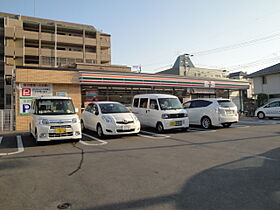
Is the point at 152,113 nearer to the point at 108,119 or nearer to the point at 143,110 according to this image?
the point at 143,110

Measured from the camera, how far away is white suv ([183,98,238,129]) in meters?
11.0

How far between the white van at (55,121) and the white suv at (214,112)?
6.86 metres

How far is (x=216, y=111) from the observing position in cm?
1102

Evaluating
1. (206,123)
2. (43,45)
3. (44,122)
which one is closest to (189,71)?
(43,45)

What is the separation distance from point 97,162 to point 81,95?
11.1 m

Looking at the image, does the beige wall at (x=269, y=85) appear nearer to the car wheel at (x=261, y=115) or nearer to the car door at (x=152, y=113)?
the car wheel at (x=261, y=115)

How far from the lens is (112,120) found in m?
8.93

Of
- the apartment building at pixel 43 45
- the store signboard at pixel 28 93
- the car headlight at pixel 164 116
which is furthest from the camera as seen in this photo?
the apartment building at pixel 43 45

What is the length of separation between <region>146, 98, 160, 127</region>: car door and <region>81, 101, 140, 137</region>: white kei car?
4.86 feet

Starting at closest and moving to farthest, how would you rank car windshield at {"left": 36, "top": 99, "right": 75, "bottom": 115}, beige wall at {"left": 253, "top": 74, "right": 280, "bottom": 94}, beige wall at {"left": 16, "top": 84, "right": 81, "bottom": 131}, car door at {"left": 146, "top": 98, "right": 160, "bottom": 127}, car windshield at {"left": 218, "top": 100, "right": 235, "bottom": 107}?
1. car windshield at {"left": 36, "top": 99, "right": 75, "bottom": 115}
2. car door at {"left": 146, "top": 98, "right": 160, "bottom": 127}
3. car windshield at {"left": 218, "top": 100, "right": 235, "bottom": 107}
4. beige wall at {"left": 16, "top": 84, "right": 81, "bottom": 131}
5. beige wall at {"left": 253, "top": 74, "right": 280, "bottom": 94}

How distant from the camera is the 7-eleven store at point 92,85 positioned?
13797mm

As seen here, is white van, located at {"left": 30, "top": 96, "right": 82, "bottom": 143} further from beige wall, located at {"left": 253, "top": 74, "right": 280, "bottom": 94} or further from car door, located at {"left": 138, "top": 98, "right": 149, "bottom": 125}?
beige wall, located at {"left": 253, "top": 74, "right": 280, "bottom": 94}

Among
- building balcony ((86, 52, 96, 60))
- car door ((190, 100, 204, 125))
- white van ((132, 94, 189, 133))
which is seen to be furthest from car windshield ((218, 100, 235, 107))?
building balcony ((86, 52, 96, 60))

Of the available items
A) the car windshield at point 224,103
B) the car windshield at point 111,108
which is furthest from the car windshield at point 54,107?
the car windshield at point 224,103
